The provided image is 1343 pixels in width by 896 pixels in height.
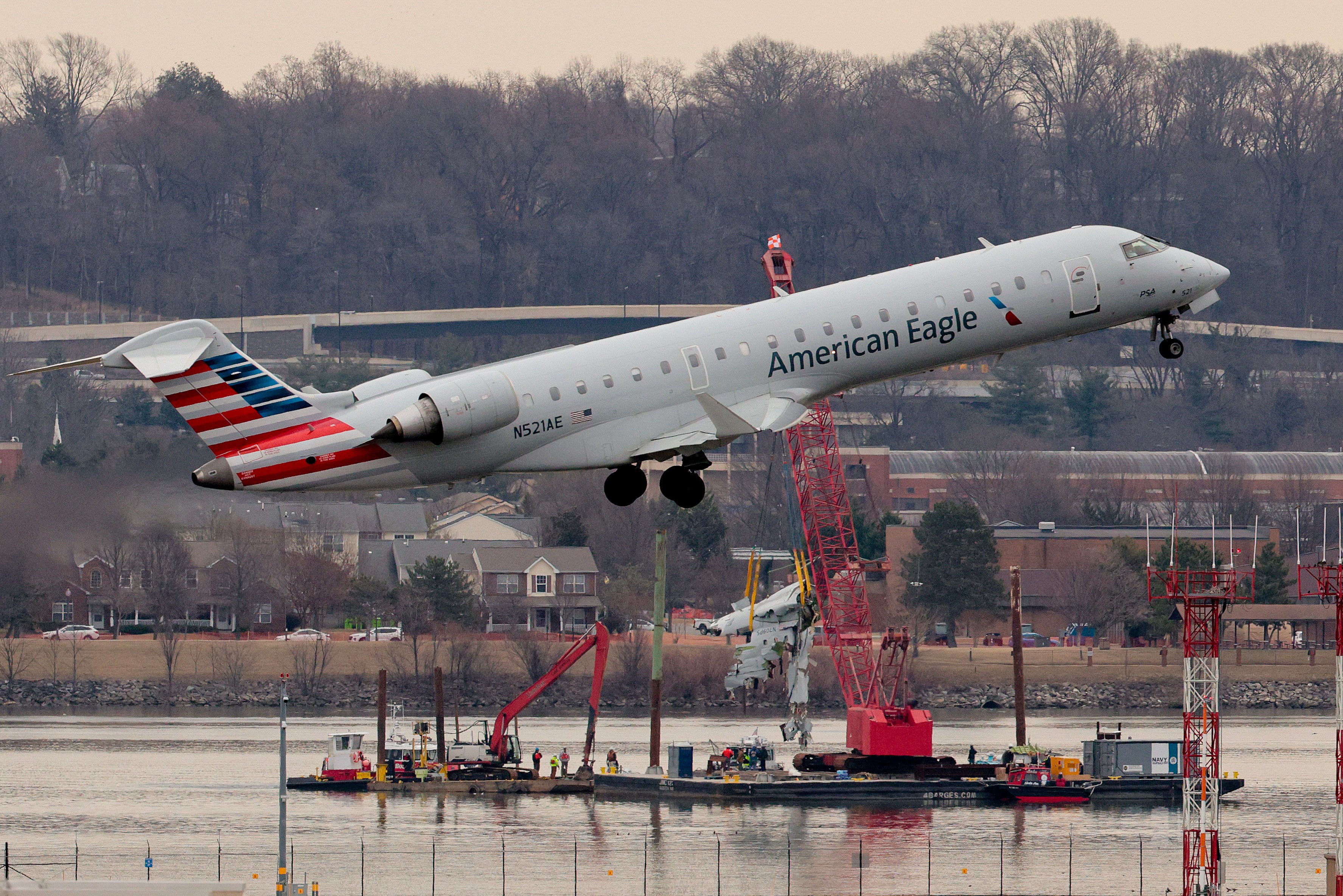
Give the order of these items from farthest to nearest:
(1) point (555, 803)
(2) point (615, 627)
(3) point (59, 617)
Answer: (2) point (615, 627) → (3) point (59, 617) → (1) point (555, 803)

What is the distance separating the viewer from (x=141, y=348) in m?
61.0

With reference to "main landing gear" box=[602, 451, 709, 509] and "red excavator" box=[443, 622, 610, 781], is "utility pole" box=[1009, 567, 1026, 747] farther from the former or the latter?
"main landing gear" box=[602, 451, 709, 509]

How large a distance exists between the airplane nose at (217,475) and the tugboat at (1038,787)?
8683 cm

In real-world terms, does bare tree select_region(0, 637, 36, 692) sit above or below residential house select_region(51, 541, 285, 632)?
below

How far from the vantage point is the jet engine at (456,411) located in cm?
6016

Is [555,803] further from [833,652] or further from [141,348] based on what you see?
[141,348]

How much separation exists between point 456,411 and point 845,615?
9900 centimetres

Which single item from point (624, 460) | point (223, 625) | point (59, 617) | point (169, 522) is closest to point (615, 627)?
point (223, 625)

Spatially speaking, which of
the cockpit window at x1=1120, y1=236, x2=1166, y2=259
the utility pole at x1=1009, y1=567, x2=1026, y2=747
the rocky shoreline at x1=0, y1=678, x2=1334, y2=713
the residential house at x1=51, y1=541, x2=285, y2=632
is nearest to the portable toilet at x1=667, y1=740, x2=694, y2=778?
the utility pole at x1=1009, y1=567, x2=1026, y2=747

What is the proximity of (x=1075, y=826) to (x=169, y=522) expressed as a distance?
5053 centimetres

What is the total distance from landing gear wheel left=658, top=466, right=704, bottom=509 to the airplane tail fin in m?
9.75

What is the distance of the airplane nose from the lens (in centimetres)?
6053

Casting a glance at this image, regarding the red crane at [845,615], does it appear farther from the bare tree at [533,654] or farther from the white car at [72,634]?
the white car at [72,634]

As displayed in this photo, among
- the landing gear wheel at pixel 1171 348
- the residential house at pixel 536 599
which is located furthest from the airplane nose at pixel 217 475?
the residential house at pixel 536 599
